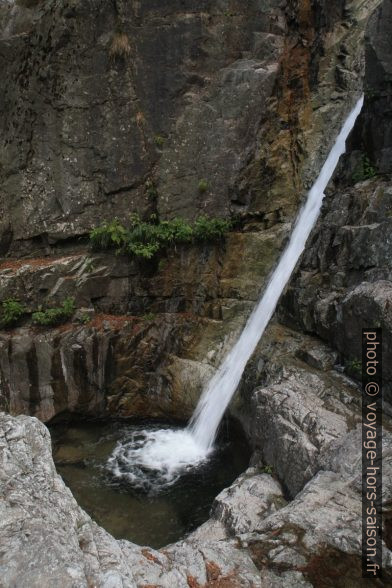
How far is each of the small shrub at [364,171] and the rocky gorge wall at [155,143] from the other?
7.84ft

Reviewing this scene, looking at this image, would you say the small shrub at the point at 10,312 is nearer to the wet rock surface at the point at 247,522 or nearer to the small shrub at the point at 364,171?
the wet rock surface at the point at 247,522

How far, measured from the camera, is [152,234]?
11.8 metres

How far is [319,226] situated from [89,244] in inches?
239

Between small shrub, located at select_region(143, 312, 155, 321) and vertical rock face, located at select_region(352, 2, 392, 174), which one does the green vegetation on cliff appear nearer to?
small shrub, located at select_region(143, 312, 155, 321)

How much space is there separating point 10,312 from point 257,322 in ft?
19.9

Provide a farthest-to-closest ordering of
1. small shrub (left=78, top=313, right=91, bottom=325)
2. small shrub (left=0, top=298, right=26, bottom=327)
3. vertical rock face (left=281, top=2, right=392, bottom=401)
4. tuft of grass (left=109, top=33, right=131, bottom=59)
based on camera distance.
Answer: tuft of grass (left=109, top=33, right=131, bottom=59)
small shrub (left=78, top=313, right=91, bottom=325)
small shrub (left=0, top=298, right=26, bottom=327)
vertical rock face (left=281, top=2, right=392, bottom=401)

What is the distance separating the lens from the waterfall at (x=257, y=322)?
383 inches

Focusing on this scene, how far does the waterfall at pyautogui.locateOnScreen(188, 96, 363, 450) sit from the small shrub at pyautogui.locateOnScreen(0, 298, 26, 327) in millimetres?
5048

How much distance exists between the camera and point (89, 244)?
1204cm

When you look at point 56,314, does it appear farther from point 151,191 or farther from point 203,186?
point 203,186

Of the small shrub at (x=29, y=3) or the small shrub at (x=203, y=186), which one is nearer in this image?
the small shrub at (x=203, y=186)

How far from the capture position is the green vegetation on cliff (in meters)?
11.6

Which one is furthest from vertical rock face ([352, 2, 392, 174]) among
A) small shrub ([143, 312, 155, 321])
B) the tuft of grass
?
small shrub ([143, 312, 155, 321])

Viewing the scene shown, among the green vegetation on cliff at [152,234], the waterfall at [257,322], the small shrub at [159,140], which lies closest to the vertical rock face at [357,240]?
the waterfall at [257,322]
